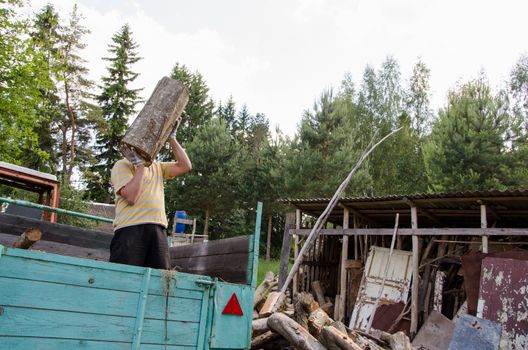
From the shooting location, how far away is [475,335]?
17.0 feet

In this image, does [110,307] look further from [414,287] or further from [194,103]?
[194,103]

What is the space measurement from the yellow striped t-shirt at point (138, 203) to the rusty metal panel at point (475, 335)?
4027 millimetres

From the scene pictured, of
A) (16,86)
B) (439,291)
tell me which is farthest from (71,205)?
(439,291)

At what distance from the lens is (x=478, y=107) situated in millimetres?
19297

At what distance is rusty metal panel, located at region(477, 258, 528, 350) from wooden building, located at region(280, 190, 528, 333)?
1498mm

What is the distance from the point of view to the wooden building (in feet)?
28.3

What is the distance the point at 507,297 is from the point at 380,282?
13.1 feet

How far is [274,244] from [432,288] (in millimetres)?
18649

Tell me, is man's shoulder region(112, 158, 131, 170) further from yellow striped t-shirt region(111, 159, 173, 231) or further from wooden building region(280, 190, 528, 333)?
wooden building region(280, 190, 528, 333)

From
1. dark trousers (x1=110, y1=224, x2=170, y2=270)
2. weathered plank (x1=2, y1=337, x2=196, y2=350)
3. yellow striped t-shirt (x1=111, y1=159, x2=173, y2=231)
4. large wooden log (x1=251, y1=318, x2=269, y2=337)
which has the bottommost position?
large wooden log (x1=251, y1=318, x2=269, y2=337)

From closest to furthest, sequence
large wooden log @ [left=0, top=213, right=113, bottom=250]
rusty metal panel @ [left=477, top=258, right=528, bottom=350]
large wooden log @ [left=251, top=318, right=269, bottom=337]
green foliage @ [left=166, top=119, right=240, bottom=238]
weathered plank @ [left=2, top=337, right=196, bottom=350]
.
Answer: weathered plank @ [left=2, top=337, right=196, bottom=350] → large wooden log @ [left=0, top=213, right=113, bottom=250] → large wooden log @ [left=251, top=318, right=269, bottom=337] → rusty metal panel @ [left=477, top=258, right=528, bottom=350] → green foliage @ [left=166, top=119, right=240, bottom=238]

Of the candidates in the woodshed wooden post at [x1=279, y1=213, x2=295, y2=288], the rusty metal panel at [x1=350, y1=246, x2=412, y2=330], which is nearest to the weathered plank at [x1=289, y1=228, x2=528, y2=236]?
the woodshed wooden post at [x1=279, y1=213, x2=295, y2=288]

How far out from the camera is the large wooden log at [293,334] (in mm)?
4301

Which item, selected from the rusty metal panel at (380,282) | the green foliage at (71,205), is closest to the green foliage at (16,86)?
the green foliage at (71,205)
